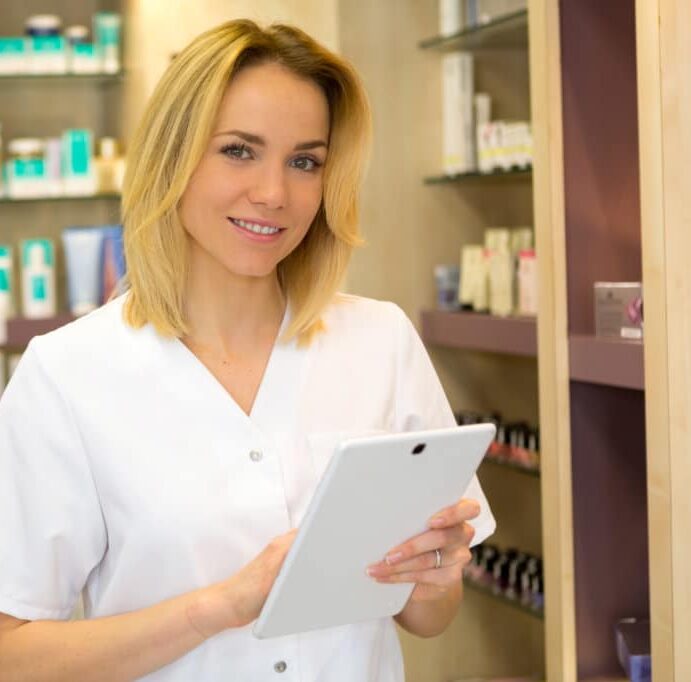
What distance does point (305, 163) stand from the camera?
1.81m

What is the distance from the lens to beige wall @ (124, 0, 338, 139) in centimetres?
352

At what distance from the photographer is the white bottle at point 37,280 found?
13.5ft

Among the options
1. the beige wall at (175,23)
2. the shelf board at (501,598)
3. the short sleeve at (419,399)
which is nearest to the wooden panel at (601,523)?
the shelf board at (501,598)

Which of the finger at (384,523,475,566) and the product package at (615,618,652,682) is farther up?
the finger at (384,523,475,566)

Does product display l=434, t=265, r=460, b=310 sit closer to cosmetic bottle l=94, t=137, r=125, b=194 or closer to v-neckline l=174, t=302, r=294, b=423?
cosmetic bottle l=94, t=137, r=125, b=194

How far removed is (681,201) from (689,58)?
232mm

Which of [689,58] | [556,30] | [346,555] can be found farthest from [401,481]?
[556,30]

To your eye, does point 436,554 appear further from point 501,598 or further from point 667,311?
point 501,598

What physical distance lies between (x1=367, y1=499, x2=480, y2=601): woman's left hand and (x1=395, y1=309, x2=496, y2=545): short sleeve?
268mm

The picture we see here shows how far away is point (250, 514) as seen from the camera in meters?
1.74

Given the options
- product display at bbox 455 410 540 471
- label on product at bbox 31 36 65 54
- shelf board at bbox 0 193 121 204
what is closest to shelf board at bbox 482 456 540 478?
product display at bbox 455 410 540 471

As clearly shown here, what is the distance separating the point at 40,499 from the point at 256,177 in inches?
20.4

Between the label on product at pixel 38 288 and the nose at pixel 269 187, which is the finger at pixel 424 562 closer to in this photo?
the nose at pixel 269 187

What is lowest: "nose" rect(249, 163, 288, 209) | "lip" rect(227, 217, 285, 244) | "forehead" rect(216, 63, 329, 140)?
"lip" rect(227, 217, 285, 244)
